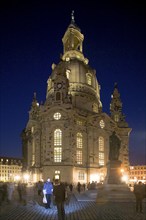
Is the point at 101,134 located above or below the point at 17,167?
above

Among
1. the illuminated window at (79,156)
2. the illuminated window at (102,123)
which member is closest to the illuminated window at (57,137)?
the illuminated window at (79,156)

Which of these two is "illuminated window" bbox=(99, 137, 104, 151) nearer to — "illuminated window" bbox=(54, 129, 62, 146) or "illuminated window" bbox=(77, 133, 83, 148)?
"illuminated window" bbox=(77, 133, 83, 148)

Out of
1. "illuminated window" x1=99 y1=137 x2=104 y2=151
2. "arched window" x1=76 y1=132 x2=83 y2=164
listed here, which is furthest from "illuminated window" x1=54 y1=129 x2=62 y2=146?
"illuminated window" x1=99 y1=137 x2=104 y2=151

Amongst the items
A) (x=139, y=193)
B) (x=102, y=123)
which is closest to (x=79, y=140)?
(x=102, y=123)

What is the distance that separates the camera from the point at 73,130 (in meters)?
71.2

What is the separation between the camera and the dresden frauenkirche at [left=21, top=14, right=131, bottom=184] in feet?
229

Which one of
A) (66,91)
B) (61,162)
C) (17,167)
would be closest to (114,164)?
(61,162)

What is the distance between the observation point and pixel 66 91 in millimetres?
76188

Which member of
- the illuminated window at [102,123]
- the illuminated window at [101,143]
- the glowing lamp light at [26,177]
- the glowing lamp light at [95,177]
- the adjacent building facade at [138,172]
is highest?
the illuminated window at [102,123]

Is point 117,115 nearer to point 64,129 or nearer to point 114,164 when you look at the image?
point 64,129

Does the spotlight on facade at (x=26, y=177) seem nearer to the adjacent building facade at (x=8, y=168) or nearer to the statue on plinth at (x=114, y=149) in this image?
the statue on plinth at (x=114, y=149)

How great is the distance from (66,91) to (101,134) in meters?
13.4

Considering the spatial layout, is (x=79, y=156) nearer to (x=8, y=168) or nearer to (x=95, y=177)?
(x=95, y=177)

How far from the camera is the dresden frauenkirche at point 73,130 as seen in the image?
69938 millimetres
